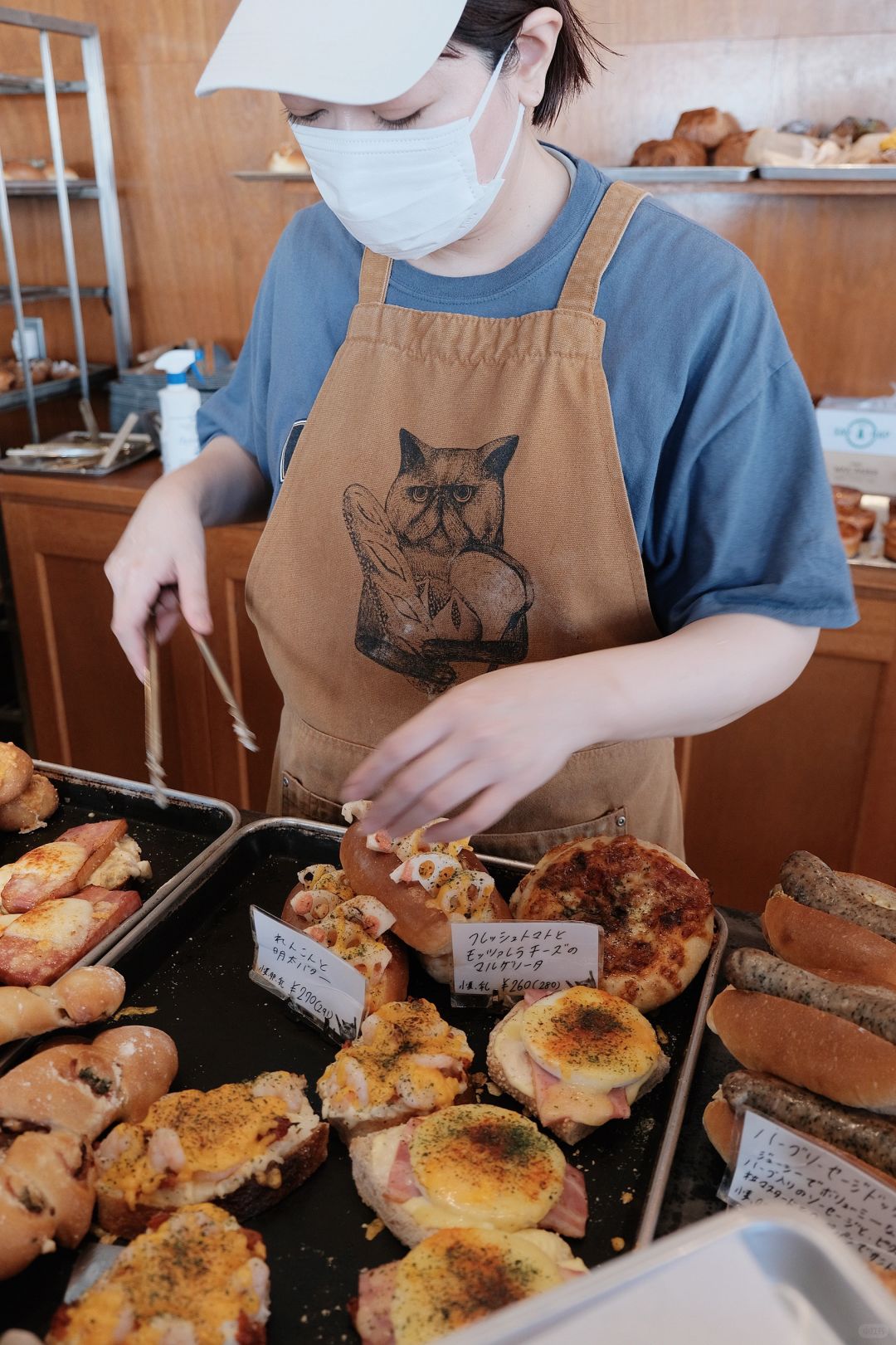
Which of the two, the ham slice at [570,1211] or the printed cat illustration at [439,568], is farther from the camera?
the printed cat illustration at [439,568]

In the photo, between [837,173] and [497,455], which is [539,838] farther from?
[837,173]

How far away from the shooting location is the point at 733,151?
2.87 meters

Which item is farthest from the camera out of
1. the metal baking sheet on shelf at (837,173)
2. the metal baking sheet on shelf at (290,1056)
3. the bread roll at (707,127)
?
the bread roll at (707,127)

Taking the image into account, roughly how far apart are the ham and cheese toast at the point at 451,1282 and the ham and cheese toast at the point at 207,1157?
0.14 meters

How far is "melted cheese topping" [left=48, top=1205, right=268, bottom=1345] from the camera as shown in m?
0.83

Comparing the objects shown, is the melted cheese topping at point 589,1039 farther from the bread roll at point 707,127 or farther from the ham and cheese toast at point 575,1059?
the bread roll at point 707,127

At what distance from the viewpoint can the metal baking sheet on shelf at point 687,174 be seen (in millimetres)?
2717

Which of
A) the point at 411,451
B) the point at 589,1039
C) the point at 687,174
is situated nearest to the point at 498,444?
the point at 411,451

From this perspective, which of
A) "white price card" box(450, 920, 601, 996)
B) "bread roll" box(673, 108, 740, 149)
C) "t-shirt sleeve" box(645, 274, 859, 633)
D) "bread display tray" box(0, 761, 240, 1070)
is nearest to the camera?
"white price card" box(450, 920, 601, 996)

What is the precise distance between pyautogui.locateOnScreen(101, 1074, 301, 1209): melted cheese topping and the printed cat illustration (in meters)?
0.69

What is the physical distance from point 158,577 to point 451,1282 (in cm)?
94

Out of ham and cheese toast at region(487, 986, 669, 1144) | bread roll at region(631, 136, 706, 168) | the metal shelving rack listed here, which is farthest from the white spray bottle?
ham and cheese toast at region(487, 986, 669, 1144)

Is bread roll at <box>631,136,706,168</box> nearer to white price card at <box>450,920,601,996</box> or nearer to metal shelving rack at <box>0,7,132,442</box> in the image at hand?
metal shelving rack at <box>0,7,132,442</box>

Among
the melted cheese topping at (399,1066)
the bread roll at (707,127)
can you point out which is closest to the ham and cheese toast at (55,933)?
the melted cheese topping at (399,1066)
